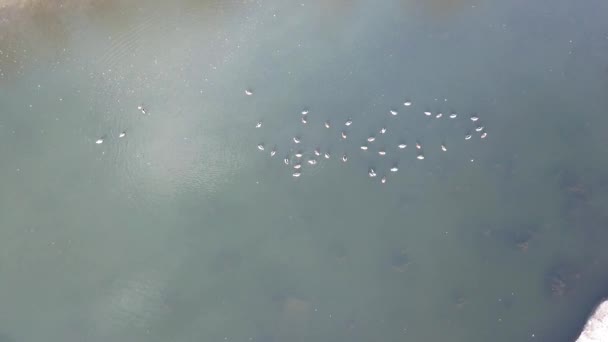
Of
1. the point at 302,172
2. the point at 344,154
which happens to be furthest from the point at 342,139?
the point at 302,172

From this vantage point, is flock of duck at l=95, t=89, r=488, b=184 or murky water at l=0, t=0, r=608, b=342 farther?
flock of duck at l=95, t=89, r=488, b=184

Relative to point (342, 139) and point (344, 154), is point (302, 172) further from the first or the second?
point (342, 139)

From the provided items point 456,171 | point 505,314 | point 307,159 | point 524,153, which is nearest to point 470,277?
point 505,314

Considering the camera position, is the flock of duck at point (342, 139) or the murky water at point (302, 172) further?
the flock of duck at point (342, 139)

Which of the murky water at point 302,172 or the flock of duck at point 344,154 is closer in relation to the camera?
the murky water at point 302,172
